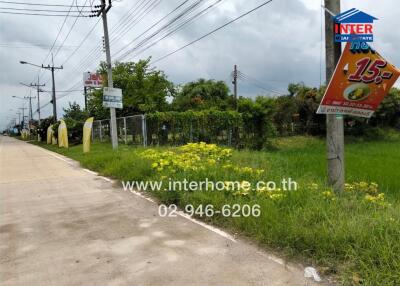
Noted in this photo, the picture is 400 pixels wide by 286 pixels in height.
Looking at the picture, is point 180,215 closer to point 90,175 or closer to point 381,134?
point 90,175

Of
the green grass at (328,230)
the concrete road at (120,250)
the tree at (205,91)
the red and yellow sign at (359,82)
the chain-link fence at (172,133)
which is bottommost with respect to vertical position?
the concrete road at (120,250)

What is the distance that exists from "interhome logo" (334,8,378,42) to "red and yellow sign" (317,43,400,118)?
0.15 metres

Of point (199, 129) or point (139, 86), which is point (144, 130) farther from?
point (139, 86)

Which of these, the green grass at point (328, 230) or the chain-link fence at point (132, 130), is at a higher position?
the chain-link fence at point (132, 130)

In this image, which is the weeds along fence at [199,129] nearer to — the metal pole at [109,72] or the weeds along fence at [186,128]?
the weeds along fence at [186,128]

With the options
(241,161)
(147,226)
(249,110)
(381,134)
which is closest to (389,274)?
(147,226)

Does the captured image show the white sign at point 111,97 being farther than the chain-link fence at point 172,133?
No

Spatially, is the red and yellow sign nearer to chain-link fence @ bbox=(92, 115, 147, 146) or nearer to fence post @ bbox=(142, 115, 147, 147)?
fence post @ bbox=(142, 115, 147, 147)

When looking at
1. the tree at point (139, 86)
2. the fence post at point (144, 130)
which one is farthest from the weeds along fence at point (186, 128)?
the tree at point (139, 86)

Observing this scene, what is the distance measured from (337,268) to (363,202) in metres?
1.70

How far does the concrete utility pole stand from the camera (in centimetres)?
574

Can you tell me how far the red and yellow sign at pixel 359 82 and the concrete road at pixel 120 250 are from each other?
2.54 meters

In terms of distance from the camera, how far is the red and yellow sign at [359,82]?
5.14m

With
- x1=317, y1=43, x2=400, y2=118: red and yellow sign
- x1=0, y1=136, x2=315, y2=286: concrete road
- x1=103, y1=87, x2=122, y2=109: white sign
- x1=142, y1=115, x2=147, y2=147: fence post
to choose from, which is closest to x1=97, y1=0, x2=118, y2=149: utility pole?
x1=103, y1=87, x2=122, y2=109: white sign
